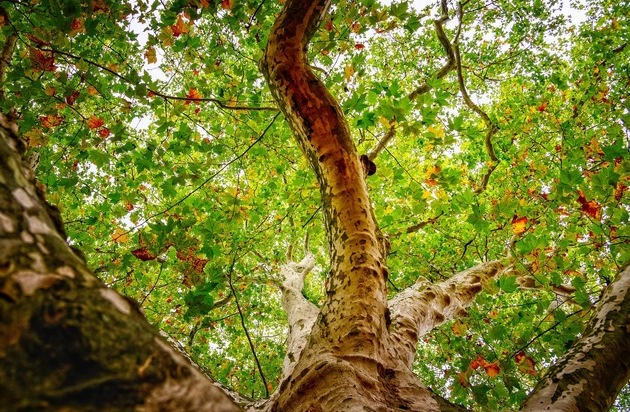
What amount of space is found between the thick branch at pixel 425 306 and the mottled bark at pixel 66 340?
5.85ft

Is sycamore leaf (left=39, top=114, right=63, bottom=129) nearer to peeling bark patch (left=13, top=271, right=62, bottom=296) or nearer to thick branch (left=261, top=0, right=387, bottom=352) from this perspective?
thick branch (left=261, top=0, right=387, bottom=352)

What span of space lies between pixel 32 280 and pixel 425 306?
10.1 ft

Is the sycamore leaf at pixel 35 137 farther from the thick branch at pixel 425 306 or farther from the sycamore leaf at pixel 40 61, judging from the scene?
the thick branch at pixel 425 306

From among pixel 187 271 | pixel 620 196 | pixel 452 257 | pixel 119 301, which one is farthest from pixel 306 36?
pixel 452 257

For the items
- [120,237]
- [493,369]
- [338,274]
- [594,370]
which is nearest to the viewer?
[594,370]

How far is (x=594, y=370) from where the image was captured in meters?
1.60

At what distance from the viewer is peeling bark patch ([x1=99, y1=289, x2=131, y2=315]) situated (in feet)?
1.69

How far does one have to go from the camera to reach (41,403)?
0.37 meters

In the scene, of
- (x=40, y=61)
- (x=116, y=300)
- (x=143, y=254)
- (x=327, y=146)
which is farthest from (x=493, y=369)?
(x=40, y=61)

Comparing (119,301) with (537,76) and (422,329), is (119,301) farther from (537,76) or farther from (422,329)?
(537,76)

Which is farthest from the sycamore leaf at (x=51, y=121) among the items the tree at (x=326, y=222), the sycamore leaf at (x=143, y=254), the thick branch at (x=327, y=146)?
the thick branch at (x=327, y=146)

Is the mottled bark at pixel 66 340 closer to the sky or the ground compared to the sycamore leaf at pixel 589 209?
closer to the ground

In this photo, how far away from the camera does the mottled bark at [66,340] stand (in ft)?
1.27

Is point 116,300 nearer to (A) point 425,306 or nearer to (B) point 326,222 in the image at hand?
(B) point 326,222
